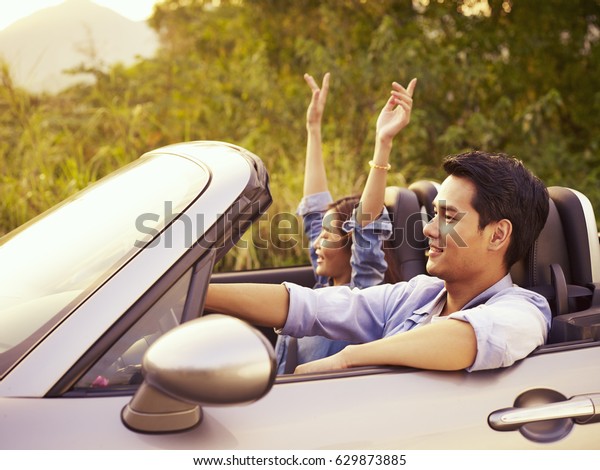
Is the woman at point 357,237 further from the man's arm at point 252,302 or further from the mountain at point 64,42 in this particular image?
the mountain at point 64,42

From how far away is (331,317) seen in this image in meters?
2.16

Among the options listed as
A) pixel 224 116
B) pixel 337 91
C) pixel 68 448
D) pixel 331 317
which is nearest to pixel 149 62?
pixel 224 116

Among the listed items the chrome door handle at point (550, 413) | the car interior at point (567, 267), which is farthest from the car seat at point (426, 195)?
the chrome door handle at point (550, 413)

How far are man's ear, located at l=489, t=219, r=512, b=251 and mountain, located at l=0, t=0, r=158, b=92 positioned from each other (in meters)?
4.94

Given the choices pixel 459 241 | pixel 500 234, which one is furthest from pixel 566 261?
pixel 459 241

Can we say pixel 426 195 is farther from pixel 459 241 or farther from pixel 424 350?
pixel 424 350

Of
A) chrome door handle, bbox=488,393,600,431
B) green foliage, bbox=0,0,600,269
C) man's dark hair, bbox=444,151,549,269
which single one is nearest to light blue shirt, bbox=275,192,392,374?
man's dark hair, bbox=444,151,549,269

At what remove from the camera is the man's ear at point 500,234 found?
1979 mm

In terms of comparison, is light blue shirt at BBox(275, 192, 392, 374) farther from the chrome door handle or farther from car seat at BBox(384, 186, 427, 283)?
the chrome door handle

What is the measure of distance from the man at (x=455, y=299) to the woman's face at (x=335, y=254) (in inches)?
25.2

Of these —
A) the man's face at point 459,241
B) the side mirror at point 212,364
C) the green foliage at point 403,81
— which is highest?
the side mirror at point 212,364

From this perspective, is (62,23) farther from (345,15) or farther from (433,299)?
(433,299)

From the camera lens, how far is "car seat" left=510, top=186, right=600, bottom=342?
6.97 ft

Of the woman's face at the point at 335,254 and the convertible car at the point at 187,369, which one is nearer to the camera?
the convertible car at the point at 187,369
